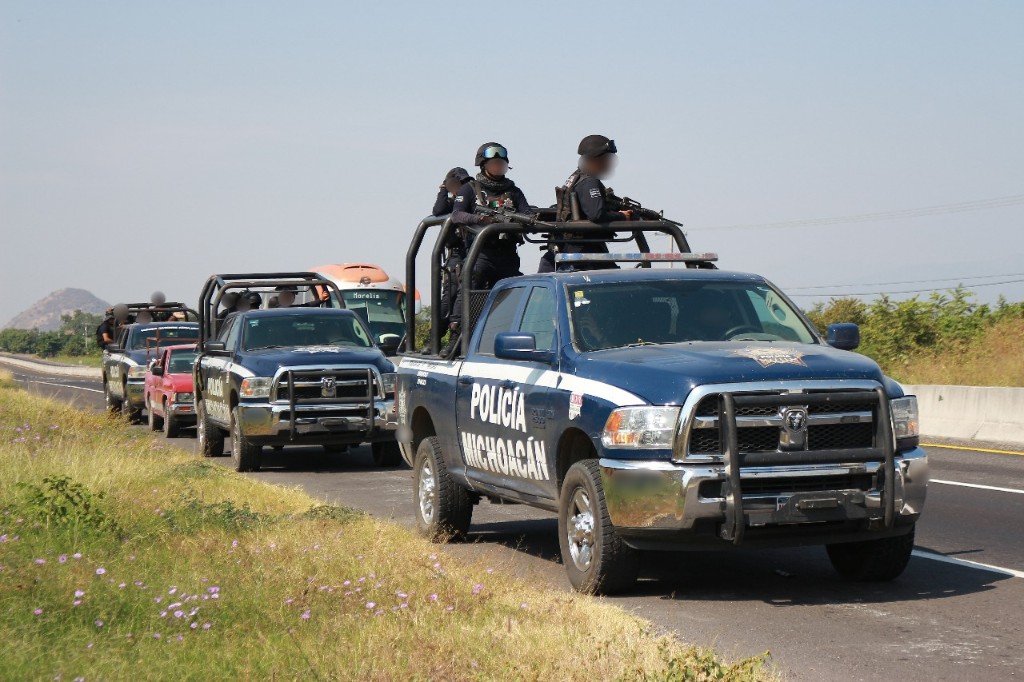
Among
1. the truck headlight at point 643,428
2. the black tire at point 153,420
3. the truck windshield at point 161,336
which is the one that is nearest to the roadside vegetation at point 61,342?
the truck windshield at point 161,336

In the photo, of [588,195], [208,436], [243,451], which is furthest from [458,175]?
[208,436]

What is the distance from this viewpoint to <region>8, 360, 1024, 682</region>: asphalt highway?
22.9 feet

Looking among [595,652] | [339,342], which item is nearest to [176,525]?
[595,652]

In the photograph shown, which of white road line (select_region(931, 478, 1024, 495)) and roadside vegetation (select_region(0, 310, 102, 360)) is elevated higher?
white road line (select_region(931, 478, 1024, 495))

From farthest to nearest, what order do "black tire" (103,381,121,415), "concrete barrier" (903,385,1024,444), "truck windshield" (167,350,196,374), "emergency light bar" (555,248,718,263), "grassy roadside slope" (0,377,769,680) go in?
1. "black tire" (103,381,121,415)
2. "truck windshield" (167,350,196,374)
3. "concrete barrier" (903,385,1024,444)
4. "emergency light bar" (555,248,718,263)
5. "grassy roadside slope" (0,377,769,680)

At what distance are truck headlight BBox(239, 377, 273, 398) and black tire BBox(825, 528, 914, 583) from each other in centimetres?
991

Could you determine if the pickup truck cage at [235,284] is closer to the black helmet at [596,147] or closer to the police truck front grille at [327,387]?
the police truck front grille at [327,387]

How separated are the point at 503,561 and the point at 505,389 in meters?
1.21

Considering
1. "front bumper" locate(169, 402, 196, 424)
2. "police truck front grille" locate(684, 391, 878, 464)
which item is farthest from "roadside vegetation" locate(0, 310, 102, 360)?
"police truck front grille" locate(684, 391, 878, 464)

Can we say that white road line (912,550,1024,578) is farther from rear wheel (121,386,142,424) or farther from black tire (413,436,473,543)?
rear wheel (121,386,142,424)

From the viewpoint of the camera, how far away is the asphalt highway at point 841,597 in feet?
22.9

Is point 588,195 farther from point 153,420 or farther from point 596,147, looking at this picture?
A: point 153,420

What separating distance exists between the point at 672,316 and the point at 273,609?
334 cm

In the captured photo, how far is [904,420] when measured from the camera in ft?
27.8
